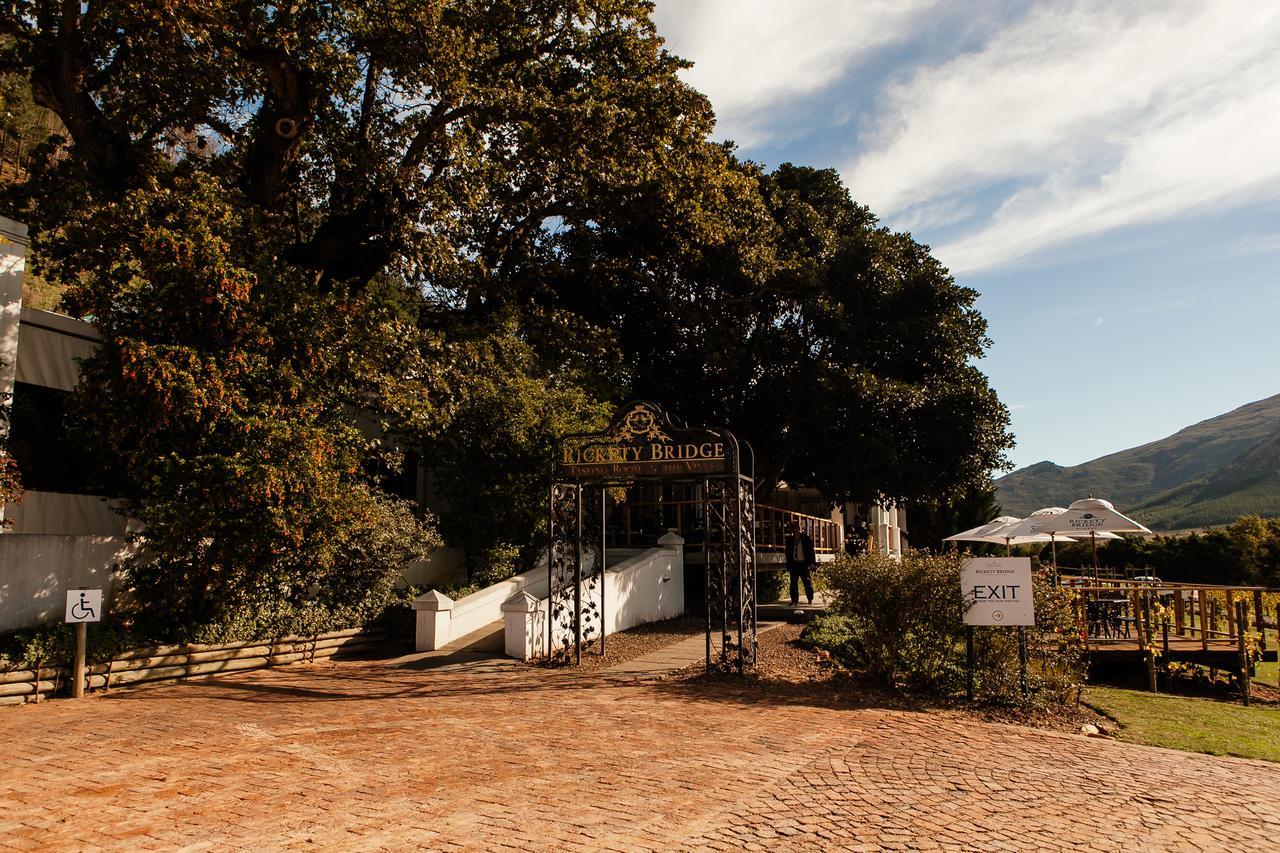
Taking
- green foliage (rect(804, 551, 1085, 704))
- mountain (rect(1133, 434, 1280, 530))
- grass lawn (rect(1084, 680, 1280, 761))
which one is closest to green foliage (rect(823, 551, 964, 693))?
green foliage (rect(804, 551, 1085, 704))

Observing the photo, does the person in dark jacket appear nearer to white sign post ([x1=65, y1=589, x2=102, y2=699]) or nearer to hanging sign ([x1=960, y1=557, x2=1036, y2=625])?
hanging sign ([x1=960, y1=557, x2=1036, y2=625])

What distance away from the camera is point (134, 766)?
6.66m

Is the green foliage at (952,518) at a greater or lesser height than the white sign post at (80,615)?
A: greater

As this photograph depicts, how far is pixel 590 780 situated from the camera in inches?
250

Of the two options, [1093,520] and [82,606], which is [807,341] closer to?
[1093,520]

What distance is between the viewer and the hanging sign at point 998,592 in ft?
31.1

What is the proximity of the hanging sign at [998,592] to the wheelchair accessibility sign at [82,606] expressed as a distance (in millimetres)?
9914

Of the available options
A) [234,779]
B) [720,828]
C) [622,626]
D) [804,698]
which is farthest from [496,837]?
[622,626]

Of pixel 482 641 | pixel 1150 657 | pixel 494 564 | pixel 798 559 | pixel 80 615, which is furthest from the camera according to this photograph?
pixel 798 559

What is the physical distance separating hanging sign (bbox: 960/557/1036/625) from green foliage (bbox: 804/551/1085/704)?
0.18 meters

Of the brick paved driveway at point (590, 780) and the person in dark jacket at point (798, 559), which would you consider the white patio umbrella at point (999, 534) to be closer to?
the person in dark jacket at point (798, 559)

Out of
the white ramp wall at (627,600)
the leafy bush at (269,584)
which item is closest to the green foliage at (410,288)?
the leafy bush at (269,584)

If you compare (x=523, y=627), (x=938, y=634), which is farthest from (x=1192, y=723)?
(x=523, y=627)

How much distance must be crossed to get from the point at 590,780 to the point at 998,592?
553cm
